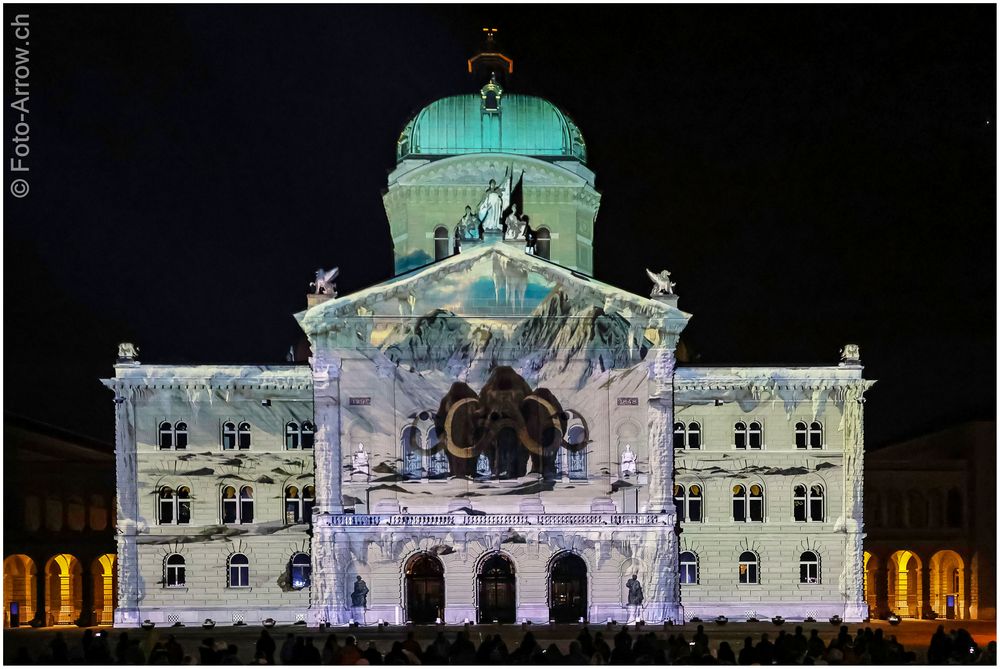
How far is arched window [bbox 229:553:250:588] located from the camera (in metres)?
68.6

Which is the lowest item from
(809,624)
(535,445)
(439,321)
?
(809,624)

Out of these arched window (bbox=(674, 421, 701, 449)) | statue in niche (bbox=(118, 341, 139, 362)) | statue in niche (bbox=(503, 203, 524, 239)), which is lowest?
arched window (bbox=(674, 421, 701, 449))

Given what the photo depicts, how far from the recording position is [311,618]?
218 ft

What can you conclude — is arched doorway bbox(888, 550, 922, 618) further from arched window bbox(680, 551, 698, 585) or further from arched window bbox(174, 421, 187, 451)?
arched window bbox(174, 421, 187, 451)

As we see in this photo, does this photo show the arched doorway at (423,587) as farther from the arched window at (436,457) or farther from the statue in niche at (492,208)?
the statue in niche at (492,208)

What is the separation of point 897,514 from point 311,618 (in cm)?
2623

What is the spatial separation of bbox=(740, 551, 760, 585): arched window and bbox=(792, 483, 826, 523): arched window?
2.31 meters

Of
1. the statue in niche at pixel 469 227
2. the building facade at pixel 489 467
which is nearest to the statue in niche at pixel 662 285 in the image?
the building facade at pixel 489 467

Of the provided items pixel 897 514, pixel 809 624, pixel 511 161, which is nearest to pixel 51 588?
pixel 511 161

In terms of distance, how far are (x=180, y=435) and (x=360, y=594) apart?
32.5 ft

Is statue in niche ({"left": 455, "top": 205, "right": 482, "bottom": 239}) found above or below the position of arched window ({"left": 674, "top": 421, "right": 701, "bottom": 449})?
above

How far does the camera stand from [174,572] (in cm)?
6838

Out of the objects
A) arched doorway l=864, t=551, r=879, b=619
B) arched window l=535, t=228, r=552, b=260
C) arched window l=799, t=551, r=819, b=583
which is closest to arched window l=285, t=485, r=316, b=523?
arched window l=535, t=228, r=552, b=260

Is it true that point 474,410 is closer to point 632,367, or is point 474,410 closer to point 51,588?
point 632,367
